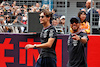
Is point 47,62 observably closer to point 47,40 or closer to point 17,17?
point 47,40

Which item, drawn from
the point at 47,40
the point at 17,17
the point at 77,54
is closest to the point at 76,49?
the point at 77,54

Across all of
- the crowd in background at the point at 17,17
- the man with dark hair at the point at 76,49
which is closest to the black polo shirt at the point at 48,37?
the man with dark hair at the point at 76,49

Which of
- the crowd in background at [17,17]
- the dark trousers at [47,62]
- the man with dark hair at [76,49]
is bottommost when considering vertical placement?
the dark trousers at [47,62]

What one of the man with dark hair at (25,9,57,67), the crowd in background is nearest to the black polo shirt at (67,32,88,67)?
the man with dark hair at (25,9,57,67)

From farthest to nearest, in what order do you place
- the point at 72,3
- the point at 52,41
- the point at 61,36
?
the point at 72,3, the point at 61,36, the point at 52,41

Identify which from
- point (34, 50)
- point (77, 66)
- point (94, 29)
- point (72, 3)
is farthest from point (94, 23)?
point (77, 66)

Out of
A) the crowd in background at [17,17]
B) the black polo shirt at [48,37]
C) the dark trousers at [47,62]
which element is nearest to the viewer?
the black polo shirt at [48,37]

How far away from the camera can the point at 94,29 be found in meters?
7.98

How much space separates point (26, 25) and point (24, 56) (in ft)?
3.43

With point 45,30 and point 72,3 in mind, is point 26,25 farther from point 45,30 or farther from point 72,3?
point 45,30

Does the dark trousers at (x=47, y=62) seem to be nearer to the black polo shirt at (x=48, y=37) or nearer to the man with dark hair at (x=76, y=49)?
the black polo shirt at (x=48, y=37)

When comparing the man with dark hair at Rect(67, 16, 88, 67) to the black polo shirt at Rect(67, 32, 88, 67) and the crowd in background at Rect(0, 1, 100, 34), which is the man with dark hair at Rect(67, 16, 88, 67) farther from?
the crowd in background at Rect(0, 1, 100, 34)

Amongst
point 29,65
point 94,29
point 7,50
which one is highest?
point 94,29

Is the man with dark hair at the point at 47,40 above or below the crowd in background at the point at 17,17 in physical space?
below
